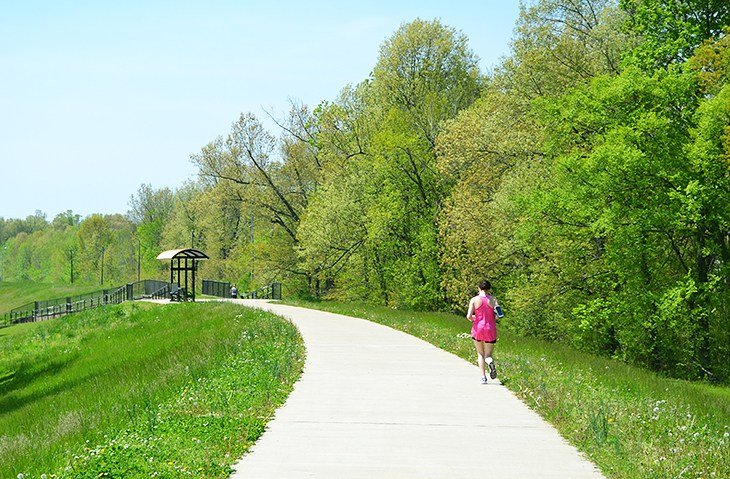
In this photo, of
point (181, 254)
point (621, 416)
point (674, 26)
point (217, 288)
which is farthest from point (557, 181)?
point (217, 288)

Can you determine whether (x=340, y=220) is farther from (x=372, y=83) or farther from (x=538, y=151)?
(x=538, y=151)

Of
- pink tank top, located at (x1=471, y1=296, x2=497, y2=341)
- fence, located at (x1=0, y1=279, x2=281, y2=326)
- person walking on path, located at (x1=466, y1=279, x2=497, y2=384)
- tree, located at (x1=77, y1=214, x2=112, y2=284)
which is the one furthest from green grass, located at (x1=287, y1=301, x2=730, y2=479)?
tree, located at (x1=77, y1=214, x2=112, y2=284)

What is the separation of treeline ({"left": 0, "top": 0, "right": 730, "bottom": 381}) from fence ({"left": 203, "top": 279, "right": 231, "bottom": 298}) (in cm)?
1252

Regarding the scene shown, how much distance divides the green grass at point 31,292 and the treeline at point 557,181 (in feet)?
242

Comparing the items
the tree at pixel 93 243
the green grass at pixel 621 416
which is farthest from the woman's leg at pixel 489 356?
the tree at pixel 93 243

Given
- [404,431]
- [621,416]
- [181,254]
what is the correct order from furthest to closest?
[181,254]
[621,416]
[404,431]

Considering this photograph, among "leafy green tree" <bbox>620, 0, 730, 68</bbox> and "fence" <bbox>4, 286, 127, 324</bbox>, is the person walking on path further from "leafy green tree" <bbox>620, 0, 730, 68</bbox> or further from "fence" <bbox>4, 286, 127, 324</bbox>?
"fence" <bbox>4, 286, 127, 324</bbox>

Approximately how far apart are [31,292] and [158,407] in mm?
Answer: 135595

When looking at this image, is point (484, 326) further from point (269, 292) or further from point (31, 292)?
point (31, 292)

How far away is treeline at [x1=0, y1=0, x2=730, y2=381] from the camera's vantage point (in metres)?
32.0

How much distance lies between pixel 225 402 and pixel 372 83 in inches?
1805

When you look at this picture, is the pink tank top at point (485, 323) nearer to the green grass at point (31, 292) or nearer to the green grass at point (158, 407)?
the green grass at point (158, 407)

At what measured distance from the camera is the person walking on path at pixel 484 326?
574 inches

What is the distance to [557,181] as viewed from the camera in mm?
35469
